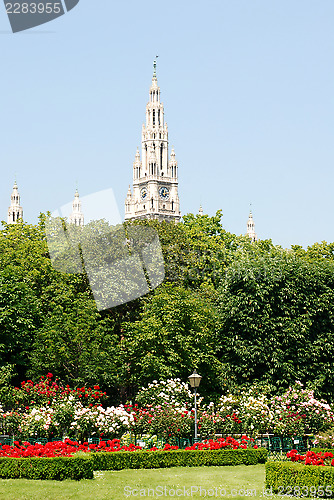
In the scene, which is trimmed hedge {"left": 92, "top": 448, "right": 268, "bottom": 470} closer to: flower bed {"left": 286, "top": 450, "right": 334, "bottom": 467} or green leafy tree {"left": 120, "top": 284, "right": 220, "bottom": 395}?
flower bed {"left": 286, "top": 450, "right": 334, "bottom": 467}

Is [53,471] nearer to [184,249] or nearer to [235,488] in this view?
[235,488]

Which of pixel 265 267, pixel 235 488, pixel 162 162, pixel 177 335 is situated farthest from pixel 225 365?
pixel 162 162

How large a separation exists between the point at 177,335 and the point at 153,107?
104795 millimetres

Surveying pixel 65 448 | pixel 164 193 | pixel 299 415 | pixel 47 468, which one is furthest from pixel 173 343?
pixel 164 193

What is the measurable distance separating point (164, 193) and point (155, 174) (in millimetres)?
3941

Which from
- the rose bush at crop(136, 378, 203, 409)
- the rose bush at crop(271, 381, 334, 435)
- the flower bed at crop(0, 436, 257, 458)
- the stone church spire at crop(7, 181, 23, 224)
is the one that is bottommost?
the flower bed at crop(0, 436, 257, 458)

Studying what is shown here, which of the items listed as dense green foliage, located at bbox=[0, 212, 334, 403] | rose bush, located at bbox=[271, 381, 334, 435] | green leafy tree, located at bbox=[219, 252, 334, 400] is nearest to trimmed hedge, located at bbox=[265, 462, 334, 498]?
rose bush, located at bbox=[271, 381, 334, 435]

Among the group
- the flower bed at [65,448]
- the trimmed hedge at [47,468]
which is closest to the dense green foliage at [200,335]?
the flower bed at [65,448]

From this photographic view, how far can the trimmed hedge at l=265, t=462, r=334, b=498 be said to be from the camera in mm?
15109

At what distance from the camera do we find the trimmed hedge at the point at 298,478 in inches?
595

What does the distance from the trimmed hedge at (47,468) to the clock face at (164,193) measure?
11710cm

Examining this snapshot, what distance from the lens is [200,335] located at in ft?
111

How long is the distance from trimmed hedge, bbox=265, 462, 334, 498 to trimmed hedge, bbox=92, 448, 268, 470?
5.84 meters

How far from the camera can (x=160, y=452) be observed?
21.2 m
